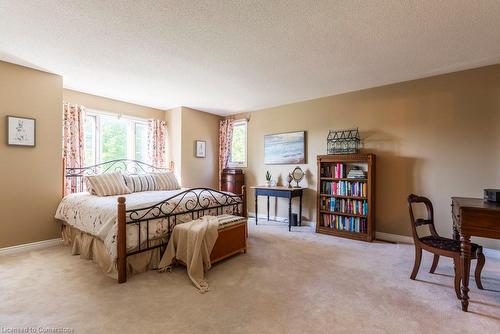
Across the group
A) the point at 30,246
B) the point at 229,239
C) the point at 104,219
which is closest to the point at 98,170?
the point at 30,246

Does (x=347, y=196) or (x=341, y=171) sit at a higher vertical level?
(x=341, y=171)

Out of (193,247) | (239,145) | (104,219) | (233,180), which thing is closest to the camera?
(193,247)

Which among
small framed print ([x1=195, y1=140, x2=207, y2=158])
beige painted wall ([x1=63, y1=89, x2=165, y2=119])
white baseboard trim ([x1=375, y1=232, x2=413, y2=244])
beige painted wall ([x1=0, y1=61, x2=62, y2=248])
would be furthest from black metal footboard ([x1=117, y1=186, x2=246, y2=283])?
beige painted wall ([x1=63, y1=89, x2=165, y2=119])

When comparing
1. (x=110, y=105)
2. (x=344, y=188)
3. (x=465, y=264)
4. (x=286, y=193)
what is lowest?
(x=465, y=264)

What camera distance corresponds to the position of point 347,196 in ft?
13.3

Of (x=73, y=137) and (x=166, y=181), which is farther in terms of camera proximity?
(x=166, y=181)

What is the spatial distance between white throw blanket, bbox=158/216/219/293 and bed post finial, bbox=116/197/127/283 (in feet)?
1.29

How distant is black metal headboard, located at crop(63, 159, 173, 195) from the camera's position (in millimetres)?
3984

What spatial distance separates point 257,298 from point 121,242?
4.65ft

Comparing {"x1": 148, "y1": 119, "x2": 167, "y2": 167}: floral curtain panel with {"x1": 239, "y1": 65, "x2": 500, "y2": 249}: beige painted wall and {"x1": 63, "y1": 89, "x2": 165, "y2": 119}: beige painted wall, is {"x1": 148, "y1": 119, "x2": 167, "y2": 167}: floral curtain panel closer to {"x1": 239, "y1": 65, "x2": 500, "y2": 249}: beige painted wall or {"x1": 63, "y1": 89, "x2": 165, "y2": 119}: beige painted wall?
{"x1": 63, "y1": 89, "x2": 165, "y2": 119}: beige painted wall

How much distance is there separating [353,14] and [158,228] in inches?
113

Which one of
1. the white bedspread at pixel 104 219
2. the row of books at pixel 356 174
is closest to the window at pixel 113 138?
the white bedspread at pixel 104 219

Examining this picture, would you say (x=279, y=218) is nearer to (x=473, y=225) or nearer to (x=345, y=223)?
(x=345, y=223)

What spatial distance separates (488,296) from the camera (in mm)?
2168
